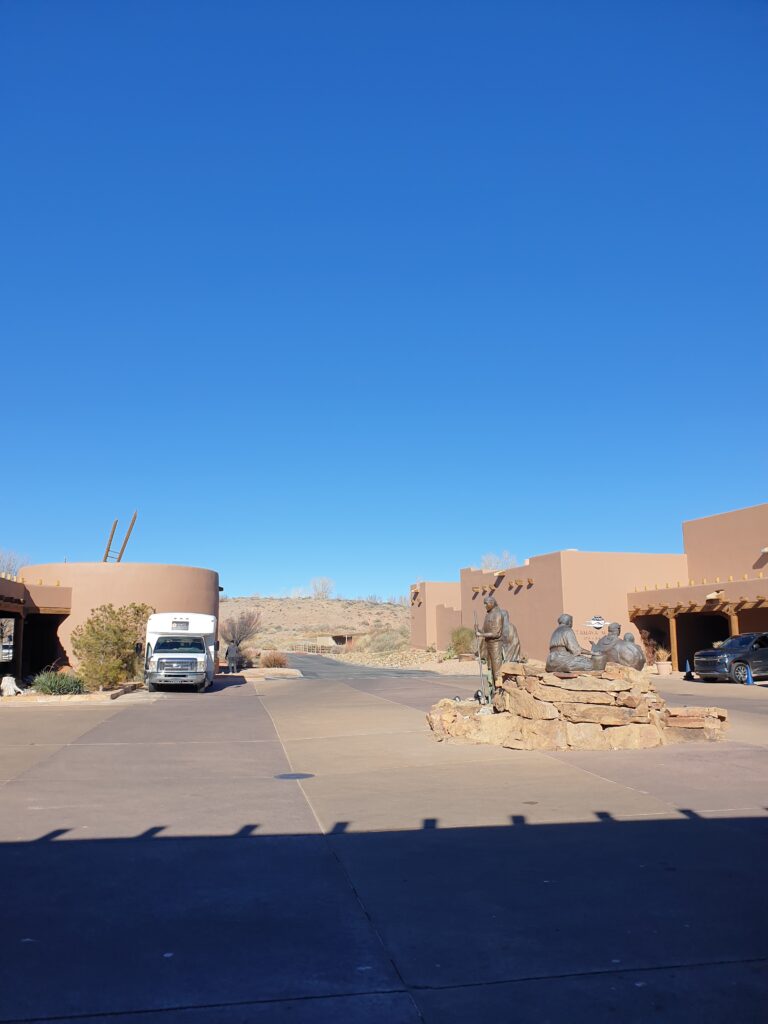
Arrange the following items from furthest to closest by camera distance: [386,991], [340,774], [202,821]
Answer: [340,774]
[202,821]
[386,991]

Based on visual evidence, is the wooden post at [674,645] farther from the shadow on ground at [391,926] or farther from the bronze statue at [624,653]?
the shadow on ground at [391,926]

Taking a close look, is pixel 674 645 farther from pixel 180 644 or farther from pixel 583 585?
pixel 180 644

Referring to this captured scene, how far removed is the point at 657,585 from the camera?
39406mm

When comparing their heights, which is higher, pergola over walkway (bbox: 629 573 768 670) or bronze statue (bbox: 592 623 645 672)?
pergola over walkway (bbox: 629 573 768 670)

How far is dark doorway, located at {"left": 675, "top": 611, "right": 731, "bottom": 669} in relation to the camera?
40.0m

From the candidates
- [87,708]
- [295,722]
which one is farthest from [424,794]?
[87,708]

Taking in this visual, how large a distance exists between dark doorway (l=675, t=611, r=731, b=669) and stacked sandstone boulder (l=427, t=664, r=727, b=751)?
28.0 m

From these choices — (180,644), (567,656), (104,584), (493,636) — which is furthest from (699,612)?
(104,584)

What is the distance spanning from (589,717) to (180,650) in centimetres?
1846

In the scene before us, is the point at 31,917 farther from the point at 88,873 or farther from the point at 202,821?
the point at 202,821

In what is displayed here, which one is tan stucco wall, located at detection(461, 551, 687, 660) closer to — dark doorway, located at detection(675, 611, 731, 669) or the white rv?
dark doorway, located at detection(675, 611, 731, 669)

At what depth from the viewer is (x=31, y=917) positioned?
212 inches

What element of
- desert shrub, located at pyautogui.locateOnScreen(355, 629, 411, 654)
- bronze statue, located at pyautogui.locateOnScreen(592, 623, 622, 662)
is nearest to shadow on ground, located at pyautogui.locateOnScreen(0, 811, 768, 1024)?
bronze statue, located at pyautogui.locateOnScreen(592, 623, 622, 662)

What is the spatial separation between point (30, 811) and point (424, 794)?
4214 mm
